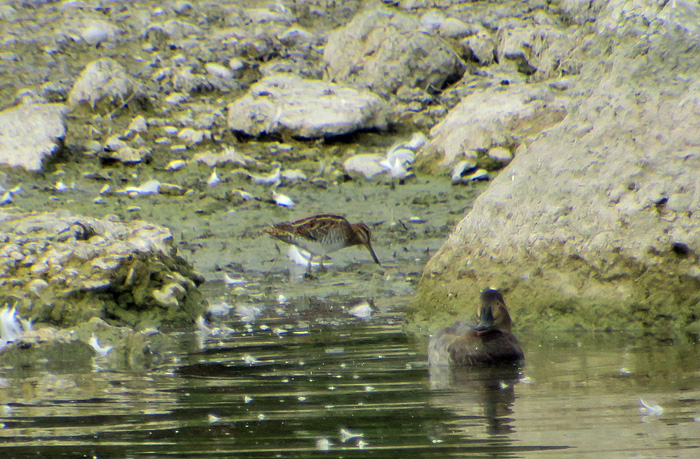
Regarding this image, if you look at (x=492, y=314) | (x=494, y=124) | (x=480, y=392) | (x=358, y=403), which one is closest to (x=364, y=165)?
(x=494, y=124)

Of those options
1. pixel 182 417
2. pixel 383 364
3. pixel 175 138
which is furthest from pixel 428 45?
pixel 182 417

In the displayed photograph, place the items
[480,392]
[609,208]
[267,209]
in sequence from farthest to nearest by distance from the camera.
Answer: [267,209], [609,208], [480,392]

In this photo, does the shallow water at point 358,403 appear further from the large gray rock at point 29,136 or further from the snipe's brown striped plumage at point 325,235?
the large gray rock at point 29,136

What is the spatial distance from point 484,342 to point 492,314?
6.4 inches

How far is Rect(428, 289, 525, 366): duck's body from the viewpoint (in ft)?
18.3

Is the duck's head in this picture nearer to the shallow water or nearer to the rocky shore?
the shallow water

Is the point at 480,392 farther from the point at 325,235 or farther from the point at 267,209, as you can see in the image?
the point at 267,209

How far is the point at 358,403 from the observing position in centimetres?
451

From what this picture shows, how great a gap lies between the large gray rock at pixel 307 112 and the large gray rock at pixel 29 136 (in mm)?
1877

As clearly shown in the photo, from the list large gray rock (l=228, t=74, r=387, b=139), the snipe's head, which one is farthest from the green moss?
large gray rock (l=228, t=74, r=387, b=139)

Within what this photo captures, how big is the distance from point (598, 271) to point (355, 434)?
9.59 feet

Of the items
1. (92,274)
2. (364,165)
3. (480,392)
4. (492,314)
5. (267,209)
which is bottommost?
(480,392)

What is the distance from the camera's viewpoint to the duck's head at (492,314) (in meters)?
5.68

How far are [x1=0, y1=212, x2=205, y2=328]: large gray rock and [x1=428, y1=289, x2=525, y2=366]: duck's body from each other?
196 centimetres
